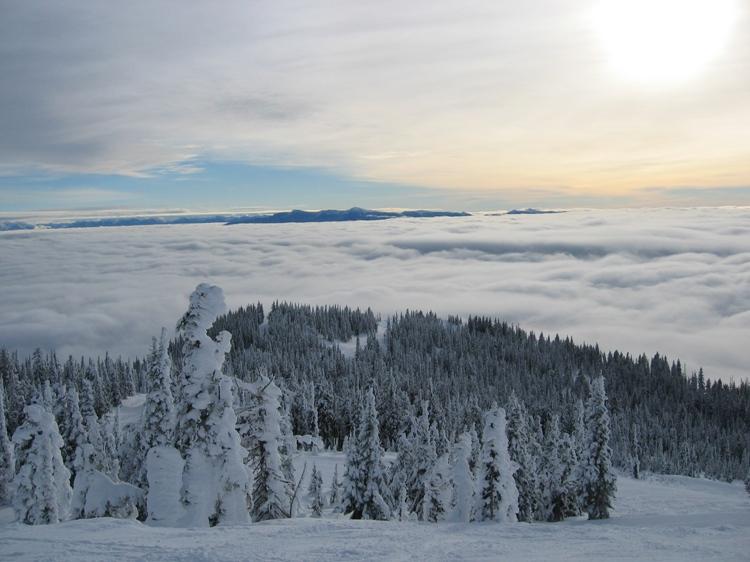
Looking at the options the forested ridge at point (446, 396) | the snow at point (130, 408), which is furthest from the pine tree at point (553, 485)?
the snow at point (130, 408)

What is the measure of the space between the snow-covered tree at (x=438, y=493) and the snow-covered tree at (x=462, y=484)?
10.8 ft

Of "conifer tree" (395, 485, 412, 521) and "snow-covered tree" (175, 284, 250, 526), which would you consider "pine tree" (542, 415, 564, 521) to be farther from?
"snow-covered tree" (175, 284, 250, 526)

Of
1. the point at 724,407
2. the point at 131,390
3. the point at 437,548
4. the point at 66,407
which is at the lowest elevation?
the point at 724,407

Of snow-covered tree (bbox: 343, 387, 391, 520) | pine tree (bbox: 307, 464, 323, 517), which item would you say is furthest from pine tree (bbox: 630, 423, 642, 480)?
snow-covered tree (bbox: 343, 387, 391, 520)

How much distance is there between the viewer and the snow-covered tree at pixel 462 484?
39969 millimetres

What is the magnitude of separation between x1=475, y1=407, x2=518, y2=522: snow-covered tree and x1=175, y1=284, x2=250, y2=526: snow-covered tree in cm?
1910

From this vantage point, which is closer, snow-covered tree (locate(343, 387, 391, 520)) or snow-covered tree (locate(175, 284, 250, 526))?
snow-covered tree (locate(175, 284, 250, 526))

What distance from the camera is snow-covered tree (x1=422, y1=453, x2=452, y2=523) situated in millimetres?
43844

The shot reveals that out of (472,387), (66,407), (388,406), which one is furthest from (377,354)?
(66,407)

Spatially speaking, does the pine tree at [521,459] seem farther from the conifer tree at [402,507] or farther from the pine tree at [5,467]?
the pine tree at [5,467]

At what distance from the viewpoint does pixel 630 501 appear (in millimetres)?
71188

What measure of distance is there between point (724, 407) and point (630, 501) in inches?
5663

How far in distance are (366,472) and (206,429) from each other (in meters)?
22.0

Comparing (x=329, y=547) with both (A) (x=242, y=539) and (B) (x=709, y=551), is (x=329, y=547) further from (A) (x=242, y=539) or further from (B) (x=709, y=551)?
(B) (x=709, y=551)
